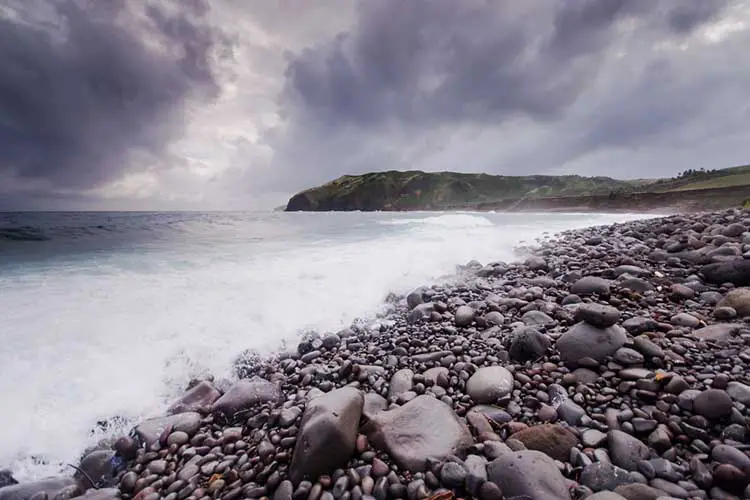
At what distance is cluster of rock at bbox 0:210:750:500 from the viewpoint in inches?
78.6

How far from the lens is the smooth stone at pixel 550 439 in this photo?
2174 mm

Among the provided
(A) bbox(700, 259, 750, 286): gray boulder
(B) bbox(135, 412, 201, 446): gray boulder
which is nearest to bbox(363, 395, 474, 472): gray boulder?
(B) bbox(135, 412, 201, 446): gray boulder

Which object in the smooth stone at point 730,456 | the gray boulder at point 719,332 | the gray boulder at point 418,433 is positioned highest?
the gray boulder at point 719,332

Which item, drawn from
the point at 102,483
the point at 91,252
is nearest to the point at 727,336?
the point at 102,483

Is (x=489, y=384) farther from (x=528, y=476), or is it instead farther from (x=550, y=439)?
(x=528, y=476)

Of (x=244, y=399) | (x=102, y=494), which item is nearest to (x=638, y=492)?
(x=244, y=399)

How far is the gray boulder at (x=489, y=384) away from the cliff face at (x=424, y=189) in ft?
340

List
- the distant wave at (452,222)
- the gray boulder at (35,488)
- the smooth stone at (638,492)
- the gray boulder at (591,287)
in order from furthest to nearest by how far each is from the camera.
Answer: the distant wave at (452,222), the gray boulder at (591,287), the gray boulder at (35,488), the smooth stone at (638,492)

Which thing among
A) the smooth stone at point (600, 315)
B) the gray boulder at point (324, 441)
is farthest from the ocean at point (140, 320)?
the smooth stone at point (600, 315)

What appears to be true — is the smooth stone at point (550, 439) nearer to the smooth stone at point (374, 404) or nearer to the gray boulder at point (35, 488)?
the smooth stone at point (374, 404)

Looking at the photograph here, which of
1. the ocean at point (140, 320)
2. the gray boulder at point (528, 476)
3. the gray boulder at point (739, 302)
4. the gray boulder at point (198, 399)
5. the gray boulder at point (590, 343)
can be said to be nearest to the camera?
the gray boulder at point (528, 476)

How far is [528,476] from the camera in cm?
191

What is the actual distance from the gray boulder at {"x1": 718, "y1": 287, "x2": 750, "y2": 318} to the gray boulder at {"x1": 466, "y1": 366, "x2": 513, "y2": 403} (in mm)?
2838

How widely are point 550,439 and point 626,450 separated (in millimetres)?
440
